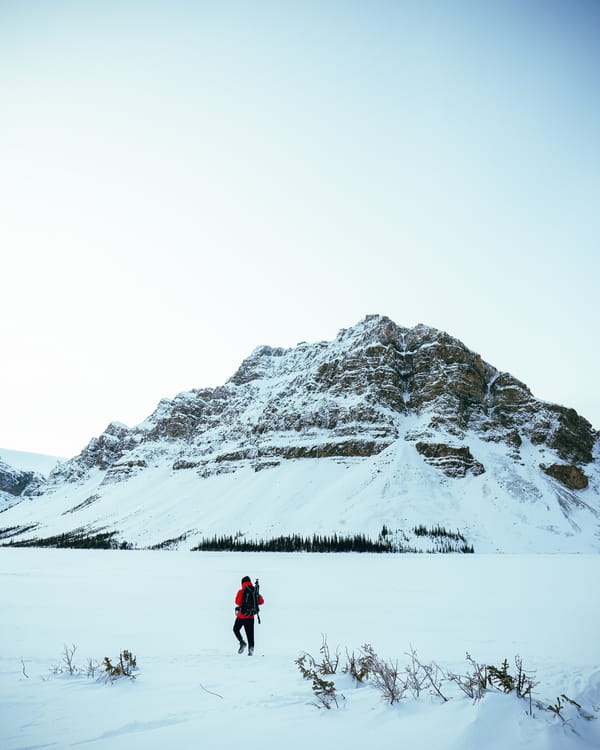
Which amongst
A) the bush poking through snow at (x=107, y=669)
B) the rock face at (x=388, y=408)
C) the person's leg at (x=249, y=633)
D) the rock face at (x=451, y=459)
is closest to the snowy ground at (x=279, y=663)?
the bush poking through snow at (x=107, y=669)

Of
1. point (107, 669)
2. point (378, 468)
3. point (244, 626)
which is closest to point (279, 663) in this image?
point (244, 626)

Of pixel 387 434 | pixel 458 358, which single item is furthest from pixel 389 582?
pixel 458 358

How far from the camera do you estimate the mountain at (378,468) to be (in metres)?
94.2

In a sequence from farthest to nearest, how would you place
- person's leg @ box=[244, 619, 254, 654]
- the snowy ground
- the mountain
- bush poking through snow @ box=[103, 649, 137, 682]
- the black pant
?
the mountain → the black pant → person's leg @ box=[244, 619, 254, 654] → bush poking through snow @ box=[103, 649, 137, 682] → the snowy ground

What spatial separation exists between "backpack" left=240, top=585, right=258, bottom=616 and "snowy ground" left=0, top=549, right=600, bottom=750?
94 centimetres

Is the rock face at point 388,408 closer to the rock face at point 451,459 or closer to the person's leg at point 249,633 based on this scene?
the rock face at point 451,459

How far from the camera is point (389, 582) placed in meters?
25.3

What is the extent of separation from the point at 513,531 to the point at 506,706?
94.2 m

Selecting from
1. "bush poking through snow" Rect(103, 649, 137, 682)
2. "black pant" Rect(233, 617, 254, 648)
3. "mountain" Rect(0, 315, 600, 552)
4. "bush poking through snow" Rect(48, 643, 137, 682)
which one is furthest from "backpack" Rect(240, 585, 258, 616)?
"mountain" Rect(0, 315, 600, 552)

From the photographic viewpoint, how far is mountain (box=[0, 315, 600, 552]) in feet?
309

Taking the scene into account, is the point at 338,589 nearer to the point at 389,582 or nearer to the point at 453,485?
the point at 389,582

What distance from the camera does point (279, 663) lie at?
30.3 ft

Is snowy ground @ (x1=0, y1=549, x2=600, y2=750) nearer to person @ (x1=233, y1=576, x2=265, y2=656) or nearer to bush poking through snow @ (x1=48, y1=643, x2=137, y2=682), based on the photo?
bush poking through snow @ (x1=48, y1=643, x2=137, y2=682)

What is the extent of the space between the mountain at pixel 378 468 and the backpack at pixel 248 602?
7720 cm
